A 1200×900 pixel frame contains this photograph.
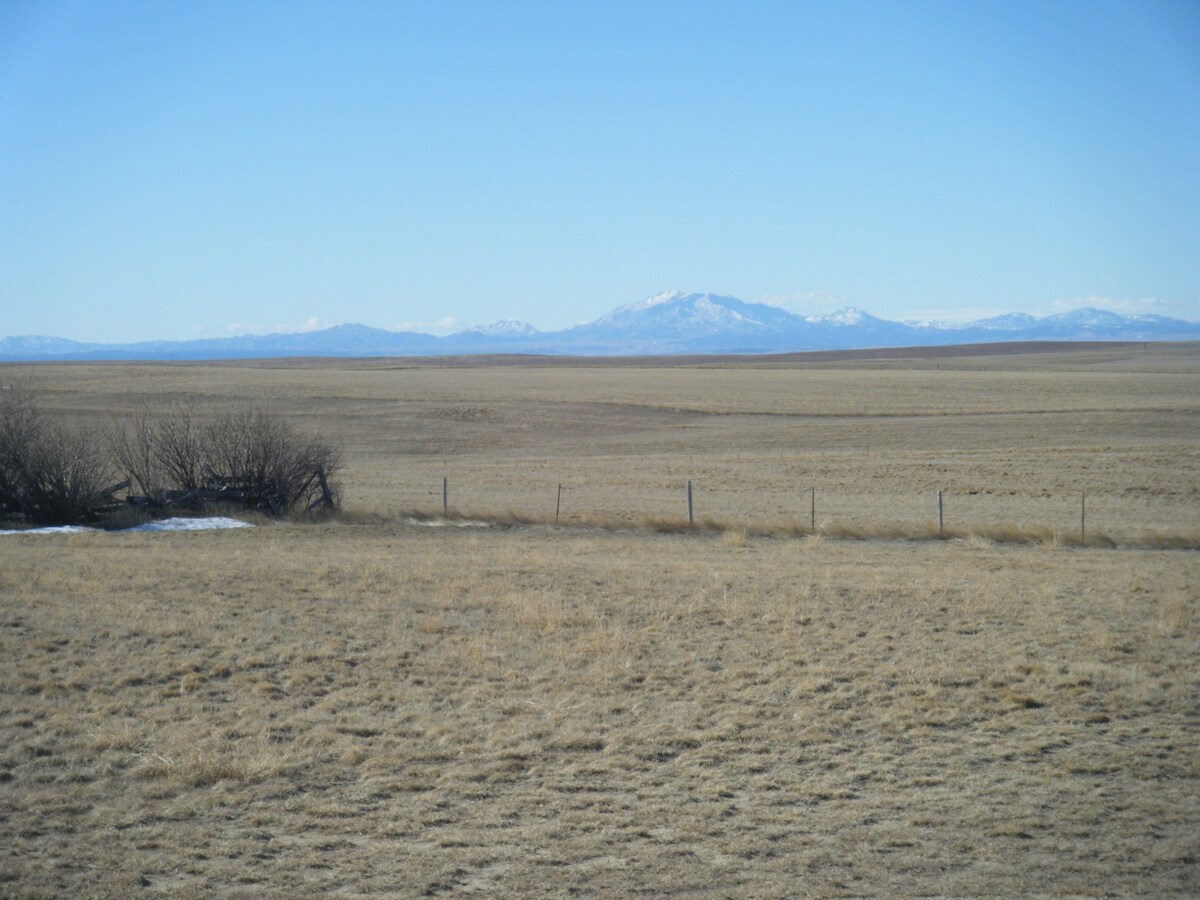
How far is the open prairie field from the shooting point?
6.97m

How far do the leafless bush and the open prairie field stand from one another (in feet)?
8.94

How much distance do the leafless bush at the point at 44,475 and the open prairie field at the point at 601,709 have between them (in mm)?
2725

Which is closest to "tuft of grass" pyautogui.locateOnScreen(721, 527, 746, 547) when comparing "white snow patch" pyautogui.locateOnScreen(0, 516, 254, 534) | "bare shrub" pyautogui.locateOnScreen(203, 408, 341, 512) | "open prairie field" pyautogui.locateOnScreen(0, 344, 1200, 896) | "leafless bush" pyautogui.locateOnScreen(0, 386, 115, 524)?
"open prairie field" pyautogui.locateOnScreen(0, 344, 1200, 896)

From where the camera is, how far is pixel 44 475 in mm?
25672

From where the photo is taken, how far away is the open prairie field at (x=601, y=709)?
6969 mm

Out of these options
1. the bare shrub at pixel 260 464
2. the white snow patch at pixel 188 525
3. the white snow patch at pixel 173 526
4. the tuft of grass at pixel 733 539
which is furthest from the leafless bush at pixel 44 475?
the tuft of grass at pixel 733 539

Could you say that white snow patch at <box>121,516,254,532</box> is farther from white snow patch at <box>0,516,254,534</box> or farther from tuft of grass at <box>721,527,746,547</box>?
tuft of grass at <box>721,527,746,547</box>

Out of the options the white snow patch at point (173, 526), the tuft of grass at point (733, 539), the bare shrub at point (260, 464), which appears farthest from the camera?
the bare shrub at point (260, 464)

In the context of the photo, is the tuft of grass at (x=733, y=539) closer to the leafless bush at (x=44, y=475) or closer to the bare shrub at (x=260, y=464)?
the bare shrub at (x=260, y=464)

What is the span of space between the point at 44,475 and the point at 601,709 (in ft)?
67.5

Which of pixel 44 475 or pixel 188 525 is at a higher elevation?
pixel 44 475

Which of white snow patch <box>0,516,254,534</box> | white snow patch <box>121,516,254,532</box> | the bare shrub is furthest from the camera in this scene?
the bare shrub

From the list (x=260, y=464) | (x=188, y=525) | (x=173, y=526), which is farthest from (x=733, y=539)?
(x=173, y=526)

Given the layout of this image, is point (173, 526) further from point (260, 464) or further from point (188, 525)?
point (260, 464)
